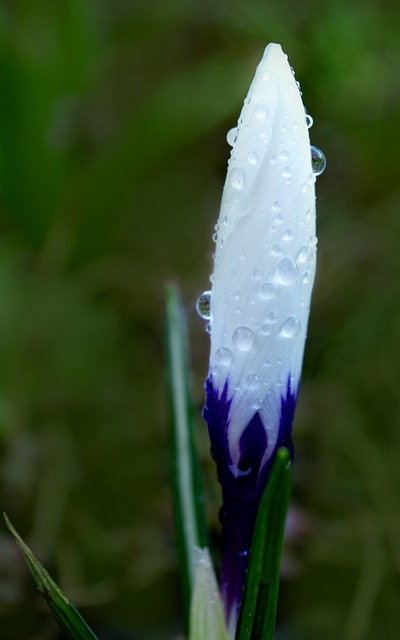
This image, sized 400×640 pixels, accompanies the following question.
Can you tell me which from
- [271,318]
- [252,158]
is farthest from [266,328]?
[252,158]

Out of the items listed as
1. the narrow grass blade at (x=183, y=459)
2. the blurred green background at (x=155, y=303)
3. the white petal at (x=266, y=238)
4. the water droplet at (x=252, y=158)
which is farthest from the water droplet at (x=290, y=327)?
the blurred green background at (x=155, y=303)

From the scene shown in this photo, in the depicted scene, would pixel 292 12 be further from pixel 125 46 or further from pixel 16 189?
pixel 16 189

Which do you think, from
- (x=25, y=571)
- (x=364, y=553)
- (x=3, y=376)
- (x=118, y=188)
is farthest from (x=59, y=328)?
(x=364, y=553)

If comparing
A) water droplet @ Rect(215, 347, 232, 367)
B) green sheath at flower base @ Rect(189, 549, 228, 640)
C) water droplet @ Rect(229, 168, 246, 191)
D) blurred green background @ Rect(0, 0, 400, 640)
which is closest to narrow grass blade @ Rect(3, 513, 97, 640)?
green sheath at flower base @ Rect(189, 549, 228, 640)

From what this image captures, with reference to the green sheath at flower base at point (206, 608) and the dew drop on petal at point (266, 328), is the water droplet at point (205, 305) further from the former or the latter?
the green sheath at flower base at point (206, 608)

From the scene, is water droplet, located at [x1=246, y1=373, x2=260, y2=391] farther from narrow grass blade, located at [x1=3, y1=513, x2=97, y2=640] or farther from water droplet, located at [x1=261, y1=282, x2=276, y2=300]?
narrow grass blade, located at [x1=3, y1=513, x2=97, y2=640]
